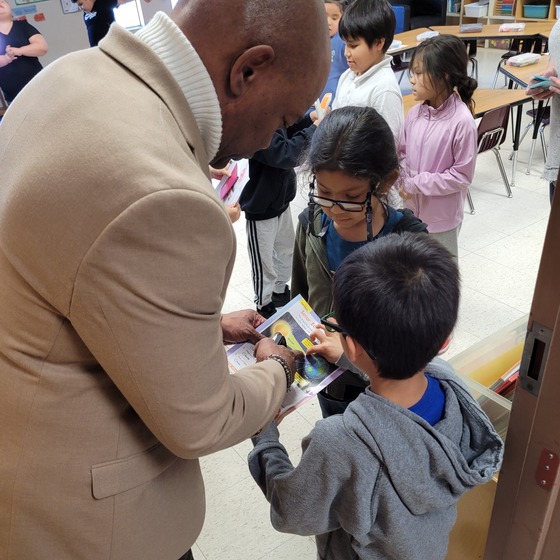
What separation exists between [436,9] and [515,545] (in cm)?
847

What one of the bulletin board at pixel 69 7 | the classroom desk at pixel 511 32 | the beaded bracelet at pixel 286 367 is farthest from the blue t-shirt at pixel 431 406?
the bulletin board at pixel 69 7

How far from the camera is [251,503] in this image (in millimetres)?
2016

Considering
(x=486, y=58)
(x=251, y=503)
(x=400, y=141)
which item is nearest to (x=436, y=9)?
(x=486, y=58)

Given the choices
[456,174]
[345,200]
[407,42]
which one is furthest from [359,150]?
[407,42]

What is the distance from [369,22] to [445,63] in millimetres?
538

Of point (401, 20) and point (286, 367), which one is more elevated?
point (286, 367)

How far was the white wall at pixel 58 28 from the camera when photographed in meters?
5.84

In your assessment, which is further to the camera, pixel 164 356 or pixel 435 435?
pixel 435 435

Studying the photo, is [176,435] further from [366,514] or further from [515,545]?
[515,545]

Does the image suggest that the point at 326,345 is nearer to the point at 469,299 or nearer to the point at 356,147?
the point at 356,147

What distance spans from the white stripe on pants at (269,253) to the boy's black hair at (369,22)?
3.23 feet

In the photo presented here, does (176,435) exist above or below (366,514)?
above

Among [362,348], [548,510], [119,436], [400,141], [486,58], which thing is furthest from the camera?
[486,58]

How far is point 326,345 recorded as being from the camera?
128 cm
